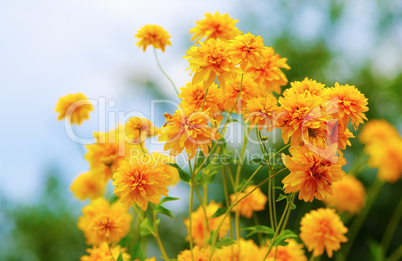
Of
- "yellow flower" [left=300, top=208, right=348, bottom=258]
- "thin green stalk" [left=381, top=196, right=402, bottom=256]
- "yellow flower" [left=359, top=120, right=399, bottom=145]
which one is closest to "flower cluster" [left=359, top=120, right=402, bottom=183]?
"yellow flower" [left=359, top=120, right=399, bottom=145]

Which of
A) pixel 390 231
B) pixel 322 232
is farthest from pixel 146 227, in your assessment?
pixel 390 231

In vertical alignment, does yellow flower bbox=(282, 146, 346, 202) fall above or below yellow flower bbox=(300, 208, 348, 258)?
above

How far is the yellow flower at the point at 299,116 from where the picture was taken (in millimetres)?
614

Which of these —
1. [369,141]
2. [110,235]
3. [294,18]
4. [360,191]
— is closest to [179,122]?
[110,235]

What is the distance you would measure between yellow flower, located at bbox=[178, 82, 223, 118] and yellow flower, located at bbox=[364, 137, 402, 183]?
1.03 metres

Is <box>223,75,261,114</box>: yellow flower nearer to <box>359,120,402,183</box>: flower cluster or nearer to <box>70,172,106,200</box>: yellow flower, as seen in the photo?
<box>70,172,106,200</box>: yellow flower

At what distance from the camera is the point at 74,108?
3.39 feet

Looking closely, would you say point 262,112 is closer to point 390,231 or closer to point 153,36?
point 153,36

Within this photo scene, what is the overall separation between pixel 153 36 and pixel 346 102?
51cm

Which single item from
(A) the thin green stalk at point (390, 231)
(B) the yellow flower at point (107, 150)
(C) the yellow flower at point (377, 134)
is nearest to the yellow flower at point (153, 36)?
(B) the yellow flower at point (107, 150)

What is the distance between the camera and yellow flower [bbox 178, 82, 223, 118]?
74 centimetres

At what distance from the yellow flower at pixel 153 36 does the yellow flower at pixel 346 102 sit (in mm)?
439

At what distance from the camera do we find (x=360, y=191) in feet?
5.15

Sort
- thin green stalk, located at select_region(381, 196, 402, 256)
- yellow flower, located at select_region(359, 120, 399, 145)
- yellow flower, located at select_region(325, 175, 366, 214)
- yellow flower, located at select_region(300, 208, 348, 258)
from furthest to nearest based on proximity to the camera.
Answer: thin green stalk, located at select_region(381, 196, 402, 256)
yellow flower, located at select_region(359, 120, 399, 145)
yellow flower, located at select_region(325, 175, 366, 214)
yellow flower, located at select_region(300, 208, 348, 258)
